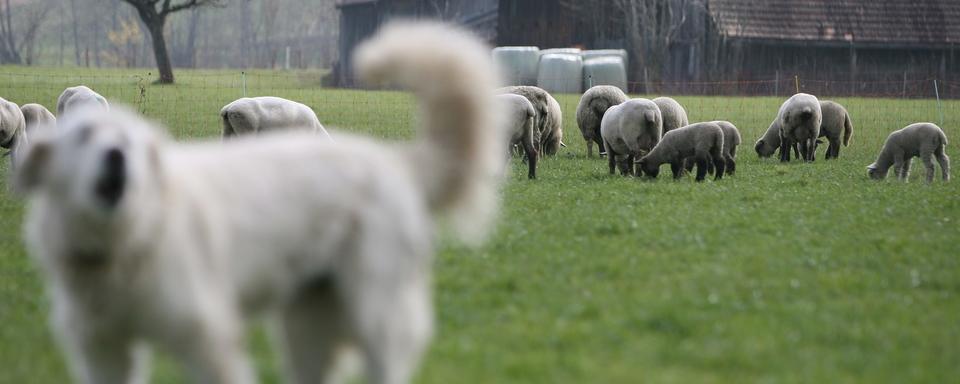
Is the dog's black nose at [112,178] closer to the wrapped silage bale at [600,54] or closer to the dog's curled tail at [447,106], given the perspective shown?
the dog's curled tail at [447,106]

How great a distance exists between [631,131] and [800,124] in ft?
17.7

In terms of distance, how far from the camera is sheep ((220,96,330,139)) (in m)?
16.3

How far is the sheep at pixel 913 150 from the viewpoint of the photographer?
1672 cm

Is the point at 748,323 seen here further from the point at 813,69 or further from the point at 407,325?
the point at 813,69

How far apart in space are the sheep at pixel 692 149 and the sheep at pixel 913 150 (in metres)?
2.49

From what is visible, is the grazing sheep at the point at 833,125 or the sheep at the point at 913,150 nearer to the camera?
the sheep at the point at 913,150

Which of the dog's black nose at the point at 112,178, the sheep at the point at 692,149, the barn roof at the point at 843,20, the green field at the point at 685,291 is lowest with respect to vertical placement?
the green field at the point at 685,291

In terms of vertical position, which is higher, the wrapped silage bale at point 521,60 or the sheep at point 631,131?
the wrapped silage bale at point 521,60

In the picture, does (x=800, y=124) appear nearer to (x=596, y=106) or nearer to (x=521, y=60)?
(x=596, y=106)

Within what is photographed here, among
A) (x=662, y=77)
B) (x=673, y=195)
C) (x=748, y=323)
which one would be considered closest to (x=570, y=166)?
(x=673, y=195)

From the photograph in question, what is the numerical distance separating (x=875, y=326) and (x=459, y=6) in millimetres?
49345

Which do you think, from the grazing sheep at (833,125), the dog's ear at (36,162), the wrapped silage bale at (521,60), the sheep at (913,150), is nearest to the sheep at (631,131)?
the sheep at (913,150)

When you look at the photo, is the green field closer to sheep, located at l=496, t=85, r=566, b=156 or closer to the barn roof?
sheep, located at l=496, t=85, r=566, b=156

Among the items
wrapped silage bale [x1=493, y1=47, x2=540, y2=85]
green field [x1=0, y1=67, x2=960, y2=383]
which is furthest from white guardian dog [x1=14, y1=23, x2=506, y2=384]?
wrapped silage bale [x1=493, y1=47, x2=540, y2=85]
